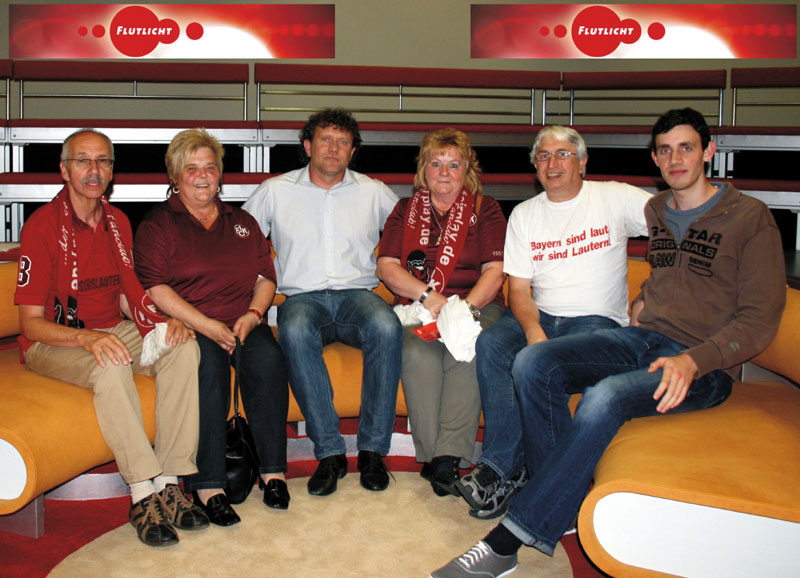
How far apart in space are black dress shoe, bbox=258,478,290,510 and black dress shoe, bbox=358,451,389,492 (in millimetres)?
265

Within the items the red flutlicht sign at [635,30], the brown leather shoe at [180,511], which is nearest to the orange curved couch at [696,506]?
the brown leather shoe at [180,511]

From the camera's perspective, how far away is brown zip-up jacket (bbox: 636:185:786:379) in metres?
1.73

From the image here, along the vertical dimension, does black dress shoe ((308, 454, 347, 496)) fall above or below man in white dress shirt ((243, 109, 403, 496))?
below

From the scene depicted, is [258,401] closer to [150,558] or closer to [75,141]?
[150,558]

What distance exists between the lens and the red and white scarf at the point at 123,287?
2.08 m

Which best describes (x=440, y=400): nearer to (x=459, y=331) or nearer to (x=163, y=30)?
(x=459, y=331)

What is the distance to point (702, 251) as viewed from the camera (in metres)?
1.86

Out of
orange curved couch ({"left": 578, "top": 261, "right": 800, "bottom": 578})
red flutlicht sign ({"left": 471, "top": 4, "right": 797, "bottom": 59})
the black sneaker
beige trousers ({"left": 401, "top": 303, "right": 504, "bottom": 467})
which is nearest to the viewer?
orange curved couch ({"left": 578, "top": 261, "right": 800, "bottom": 578})

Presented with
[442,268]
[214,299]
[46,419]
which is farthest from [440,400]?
[46,419]

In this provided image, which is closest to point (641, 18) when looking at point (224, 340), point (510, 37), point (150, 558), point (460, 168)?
point (510, 37)

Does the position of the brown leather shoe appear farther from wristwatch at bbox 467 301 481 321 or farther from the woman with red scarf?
wristwatch at bbox 467 301 481 321

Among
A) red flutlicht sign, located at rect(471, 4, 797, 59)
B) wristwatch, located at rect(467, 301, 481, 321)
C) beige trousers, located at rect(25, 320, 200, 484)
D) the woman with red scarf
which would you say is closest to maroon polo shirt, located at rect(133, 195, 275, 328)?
beige trousers, located at rect(25, 320, 200, 484)

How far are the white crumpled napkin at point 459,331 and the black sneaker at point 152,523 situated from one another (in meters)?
1.01

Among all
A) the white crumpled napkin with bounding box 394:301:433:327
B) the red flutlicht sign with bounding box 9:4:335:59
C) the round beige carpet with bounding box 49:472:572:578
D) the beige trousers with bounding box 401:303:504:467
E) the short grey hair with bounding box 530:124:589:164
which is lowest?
the round beige carpet with bounding box 49:472:572:578
